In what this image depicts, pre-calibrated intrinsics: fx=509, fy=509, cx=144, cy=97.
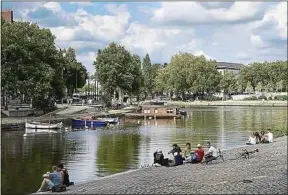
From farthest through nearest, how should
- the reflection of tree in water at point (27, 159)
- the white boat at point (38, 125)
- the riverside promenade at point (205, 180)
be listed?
the white boat at point (38, 125), the reflection of tree in water at point (27, 159), the riverside promenade at point (205, 180)

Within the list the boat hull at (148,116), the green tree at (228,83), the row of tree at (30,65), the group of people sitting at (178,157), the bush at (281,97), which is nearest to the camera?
the group of people sitting at (178,157)

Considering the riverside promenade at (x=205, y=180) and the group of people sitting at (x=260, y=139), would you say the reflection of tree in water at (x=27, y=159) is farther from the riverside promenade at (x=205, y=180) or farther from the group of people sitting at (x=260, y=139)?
the group of people sitting at (x=260, y=139)

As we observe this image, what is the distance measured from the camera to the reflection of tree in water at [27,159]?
82.6 feet

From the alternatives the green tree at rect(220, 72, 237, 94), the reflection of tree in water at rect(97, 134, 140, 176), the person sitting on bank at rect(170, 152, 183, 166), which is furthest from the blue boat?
the green tree at rect(220, 72, 237, 94)

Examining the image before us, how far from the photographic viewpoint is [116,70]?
12038cm

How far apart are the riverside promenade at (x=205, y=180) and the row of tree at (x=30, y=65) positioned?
1622 inches

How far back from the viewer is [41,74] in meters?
69.2

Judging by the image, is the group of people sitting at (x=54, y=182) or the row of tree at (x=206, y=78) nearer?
the group of people sitting at (x=54, y=182)

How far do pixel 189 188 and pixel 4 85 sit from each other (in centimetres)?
4820

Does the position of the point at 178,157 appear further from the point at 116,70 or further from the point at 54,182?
the point at 116,70

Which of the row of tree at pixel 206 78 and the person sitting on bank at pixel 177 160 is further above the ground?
the row of tree at pixel 206 78

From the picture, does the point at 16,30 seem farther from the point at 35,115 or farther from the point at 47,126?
the point at 47,126

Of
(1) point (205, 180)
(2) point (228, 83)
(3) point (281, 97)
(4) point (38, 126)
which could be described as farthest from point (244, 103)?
(1) point (205, 180)

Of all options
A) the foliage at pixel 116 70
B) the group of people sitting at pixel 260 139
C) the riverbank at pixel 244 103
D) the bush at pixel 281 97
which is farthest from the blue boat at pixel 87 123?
the bush at pixel 281 97
